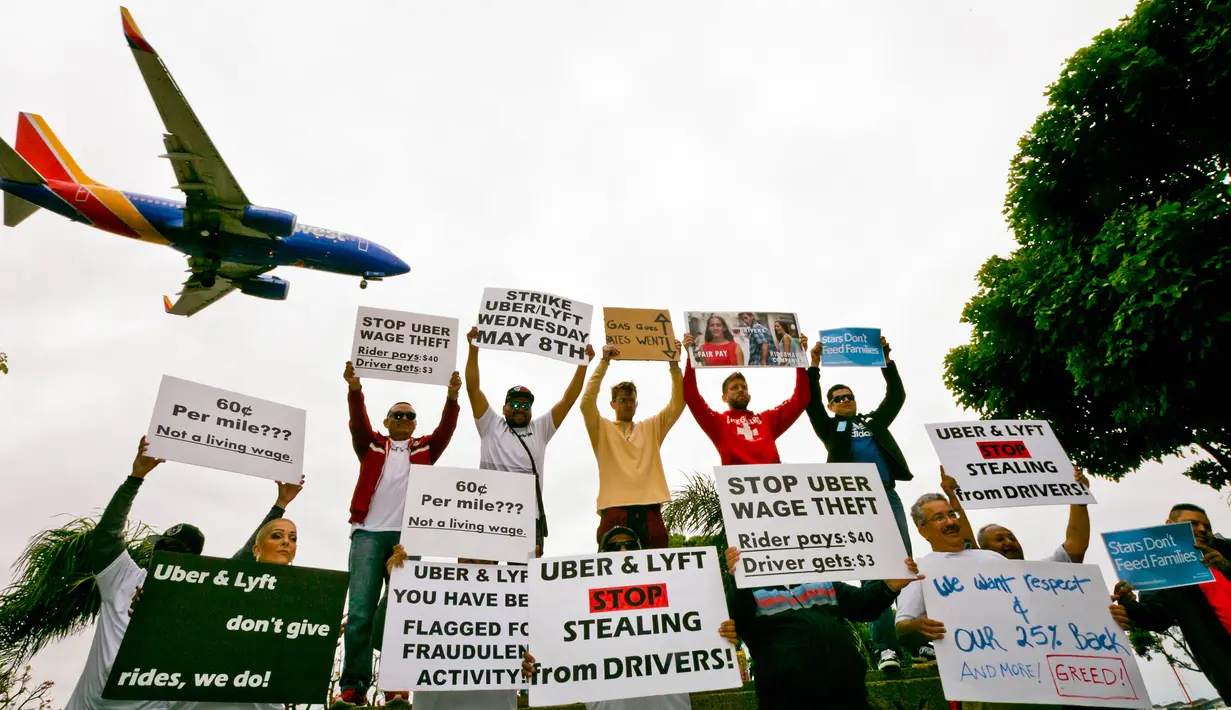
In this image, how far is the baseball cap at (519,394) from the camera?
6.31 m

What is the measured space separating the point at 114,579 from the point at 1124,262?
1423 centimetres

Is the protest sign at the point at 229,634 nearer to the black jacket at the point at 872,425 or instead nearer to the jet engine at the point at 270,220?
the black jacket at the point at 872,425

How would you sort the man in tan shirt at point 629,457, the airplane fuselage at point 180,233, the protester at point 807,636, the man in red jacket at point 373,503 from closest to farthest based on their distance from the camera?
the protester at point 807,636
the man in red jacket at point 373,503
the man in tan shirt at point 629,457
the airplane fuselage at point 180,233

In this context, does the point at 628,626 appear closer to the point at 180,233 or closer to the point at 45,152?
the point at 180,233

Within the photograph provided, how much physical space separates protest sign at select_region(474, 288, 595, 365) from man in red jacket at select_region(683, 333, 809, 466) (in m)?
1.19

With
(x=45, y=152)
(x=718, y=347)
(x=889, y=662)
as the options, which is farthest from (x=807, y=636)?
(x=45, y=152)

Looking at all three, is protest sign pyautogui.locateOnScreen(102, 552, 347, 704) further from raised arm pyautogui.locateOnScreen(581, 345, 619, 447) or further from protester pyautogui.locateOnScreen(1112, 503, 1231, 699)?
protester pyautogui.locateOnScreen(1112, 503, 1231, 699)

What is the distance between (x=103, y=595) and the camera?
393 cm

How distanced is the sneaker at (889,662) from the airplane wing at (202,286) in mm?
26206

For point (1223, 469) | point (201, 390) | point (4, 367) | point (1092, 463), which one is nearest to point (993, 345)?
point (1092, 463)

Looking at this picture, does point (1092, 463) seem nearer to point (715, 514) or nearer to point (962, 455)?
point (715, 514)

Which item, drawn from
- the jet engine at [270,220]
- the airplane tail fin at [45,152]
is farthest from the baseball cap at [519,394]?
the airplane tail fin at [45,152]

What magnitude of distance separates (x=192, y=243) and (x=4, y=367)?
13.1 metres

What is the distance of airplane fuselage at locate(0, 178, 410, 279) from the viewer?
22875 mm
